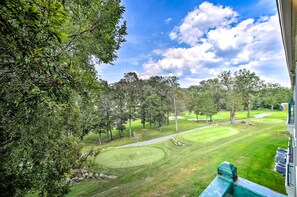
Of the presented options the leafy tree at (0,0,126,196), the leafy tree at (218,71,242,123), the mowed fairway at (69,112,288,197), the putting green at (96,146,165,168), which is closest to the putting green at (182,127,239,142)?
the mowed fairway at (69,112,288,197)

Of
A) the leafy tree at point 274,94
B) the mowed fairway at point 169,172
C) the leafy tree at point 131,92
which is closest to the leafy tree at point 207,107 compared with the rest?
the leafy tree at point 131,92

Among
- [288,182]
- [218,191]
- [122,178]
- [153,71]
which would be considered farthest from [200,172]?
[153,71]

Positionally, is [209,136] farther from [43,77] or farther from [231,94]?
[43,77]

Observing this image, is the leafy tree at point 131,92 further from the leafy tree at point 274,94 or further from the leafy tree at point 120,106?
the leafy tree at point 274,94

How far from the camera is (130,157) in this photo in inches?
493

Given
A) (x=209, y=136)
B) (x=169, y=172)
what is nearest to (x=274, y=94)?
(x=209, y=136)

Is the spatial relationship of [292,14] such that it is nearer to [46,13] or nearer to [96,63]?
[46,13]

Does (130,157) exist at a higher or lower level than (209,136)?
lower

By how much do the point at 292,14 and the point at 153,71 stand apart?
85.2ft

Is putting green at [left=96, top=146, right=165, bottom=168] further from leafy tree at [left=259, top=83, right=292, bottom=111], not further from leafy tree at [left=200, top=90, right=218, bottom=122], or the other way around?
leafy tree at [left=259, top=83, right=292, bottom=111]

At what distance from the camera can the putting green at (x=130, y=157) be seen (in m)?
11.3

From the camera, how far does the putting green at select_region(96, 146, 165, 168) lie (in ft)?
37.0

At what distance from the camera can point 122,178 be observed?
359 inches

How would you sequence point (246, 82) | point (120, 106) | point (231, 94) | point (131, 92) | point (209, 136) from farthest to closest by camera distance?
point (246, 82)
point (231, 94)
point (131, 92)
point (120, 106)
point (209, 136)
